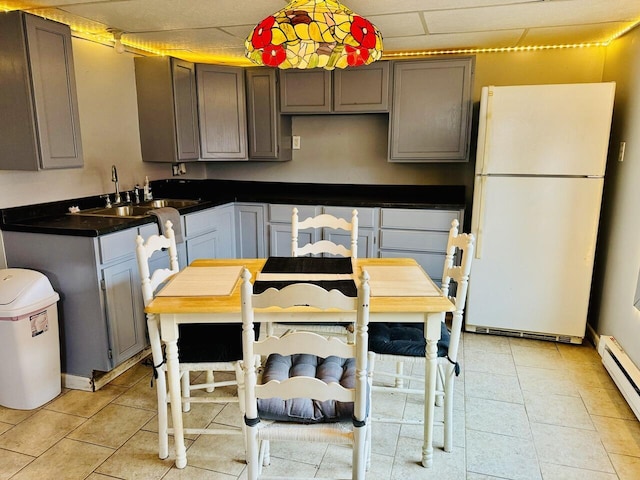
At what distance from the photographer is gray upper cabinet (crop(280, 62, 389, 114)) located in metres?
3.56

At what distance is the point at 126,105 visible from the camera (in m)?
3.51

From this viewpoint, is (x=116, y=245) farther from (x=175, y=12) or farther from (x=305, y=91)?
(x=305, y=91)

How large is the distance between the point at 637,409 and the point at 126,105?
3823 mm

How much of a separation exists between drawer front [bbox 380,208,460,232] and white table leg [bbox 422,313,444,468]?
164 centimetres

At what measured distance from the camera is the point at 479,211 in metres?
3.10

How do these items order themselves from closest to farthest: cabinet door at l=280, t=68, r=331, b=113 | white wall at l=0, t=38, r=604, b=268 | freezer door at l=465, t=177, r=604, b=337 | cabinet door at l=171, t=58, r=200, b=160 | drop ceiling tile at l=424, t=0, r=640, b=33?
drop ceiling tile at l=424, t=0, r=640, b=33 < freezer door at l=465, t=177, r=604, b=337 < white wall at l=0, t=38, r=604, b=268 < cabinet door at l=171, t=58, r=200, b=160 < cabinet door at l=280, t=68, r=331, b=113

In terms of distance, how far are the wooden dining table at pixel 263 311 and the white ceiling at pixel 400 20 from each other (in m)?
1.51

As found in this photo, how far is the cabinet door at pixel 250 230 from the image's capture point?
3812 millimetres

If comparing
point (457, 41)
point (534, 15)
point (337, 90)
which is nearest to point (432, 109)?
point (457, 41)

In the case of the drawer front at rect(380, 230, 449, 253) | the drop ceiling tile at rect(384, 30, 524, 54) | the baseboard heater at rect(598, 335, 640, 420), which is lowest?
the baseboard heater at rect(598, 335, 640, 420)

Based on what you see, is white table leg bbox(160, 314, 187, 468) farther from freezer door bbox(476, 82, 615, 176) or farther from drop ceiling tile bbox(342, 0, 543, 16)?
freezer door bbox(476, 82, 615, 176)

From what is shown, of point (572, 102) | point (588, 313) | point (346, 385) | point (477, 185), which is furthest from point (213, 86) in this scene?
point (588, 313)

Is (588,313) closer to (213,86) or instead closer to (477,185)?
(477,185)

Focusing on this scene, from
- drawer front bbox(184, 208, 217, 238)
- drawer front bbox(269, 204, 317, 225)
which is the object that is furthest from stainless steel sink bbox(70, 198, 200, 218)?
drawer front bbox(269, 204, 317, 225)
